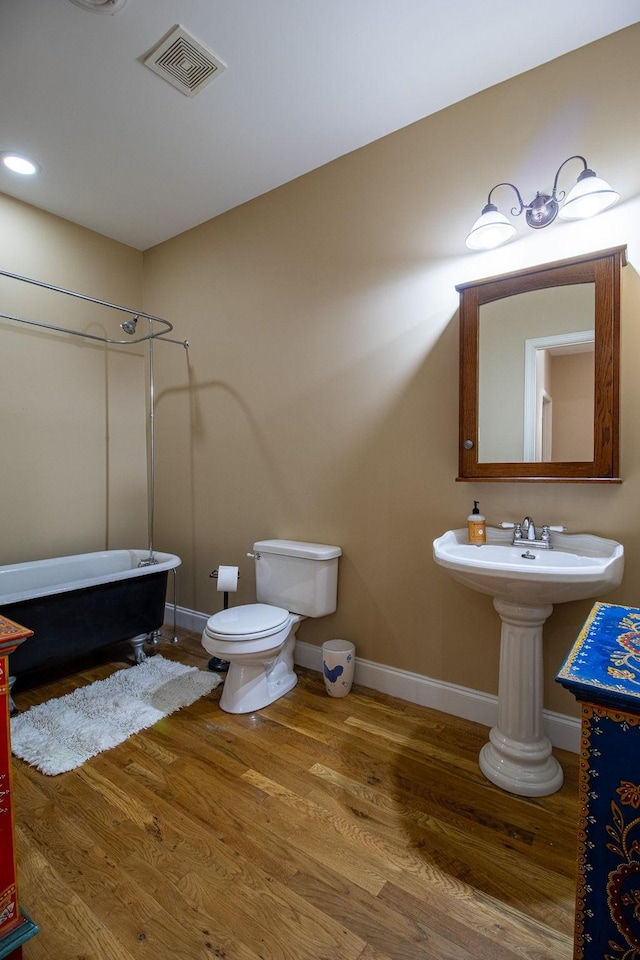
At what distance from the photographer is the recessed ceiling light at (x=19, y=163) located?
2336 mm

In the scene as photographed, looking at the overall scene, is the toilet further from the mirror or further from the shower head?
the shower head

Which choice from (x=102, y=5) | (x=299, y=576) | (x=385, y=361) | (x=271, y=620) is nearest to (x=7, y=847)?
(x=271, y=620)

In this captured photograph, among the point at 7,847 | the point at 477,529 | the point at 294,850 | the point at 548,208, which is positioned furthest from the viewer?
the point at 477,529

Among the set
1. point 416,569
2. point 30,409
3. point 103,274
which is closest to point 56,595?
point 30,409

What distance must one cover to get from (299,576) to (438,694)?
87 cm

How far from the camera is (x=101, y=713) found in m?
2.07

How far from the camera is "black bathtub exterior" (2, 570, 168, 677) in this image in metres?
2.09

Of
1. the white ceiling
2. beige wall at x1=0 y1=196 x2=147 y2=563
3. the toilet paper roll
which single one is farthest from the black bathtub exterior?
the white ceiling

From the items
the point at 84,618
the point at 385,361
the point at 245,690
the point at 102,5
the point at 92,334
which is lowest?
the point at 245,690

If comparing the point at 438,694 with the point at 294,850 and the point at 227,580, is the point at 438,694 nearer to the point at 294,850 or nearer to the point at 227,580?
the point at 294,850

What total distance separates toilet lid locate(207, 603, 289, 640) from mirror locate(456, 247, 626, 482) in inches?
43.2

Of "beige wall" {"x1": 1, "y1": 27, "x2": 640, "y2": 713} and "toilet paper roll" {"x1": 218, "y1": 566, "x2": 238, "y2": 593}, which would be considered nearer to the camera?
"beige wall" {"x1": 1, "y1": 27, "x2": 640, "y2": 713}

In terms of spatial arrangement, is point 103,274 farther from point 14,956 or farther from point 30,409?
point 14,956

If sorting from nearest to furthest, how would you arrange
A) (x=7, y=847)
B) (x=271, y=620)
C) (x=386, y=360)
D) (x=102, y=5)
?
(x=7, y=847) → (x=102, y=5) → (x=271, y=620) → (x=386, y=360)
